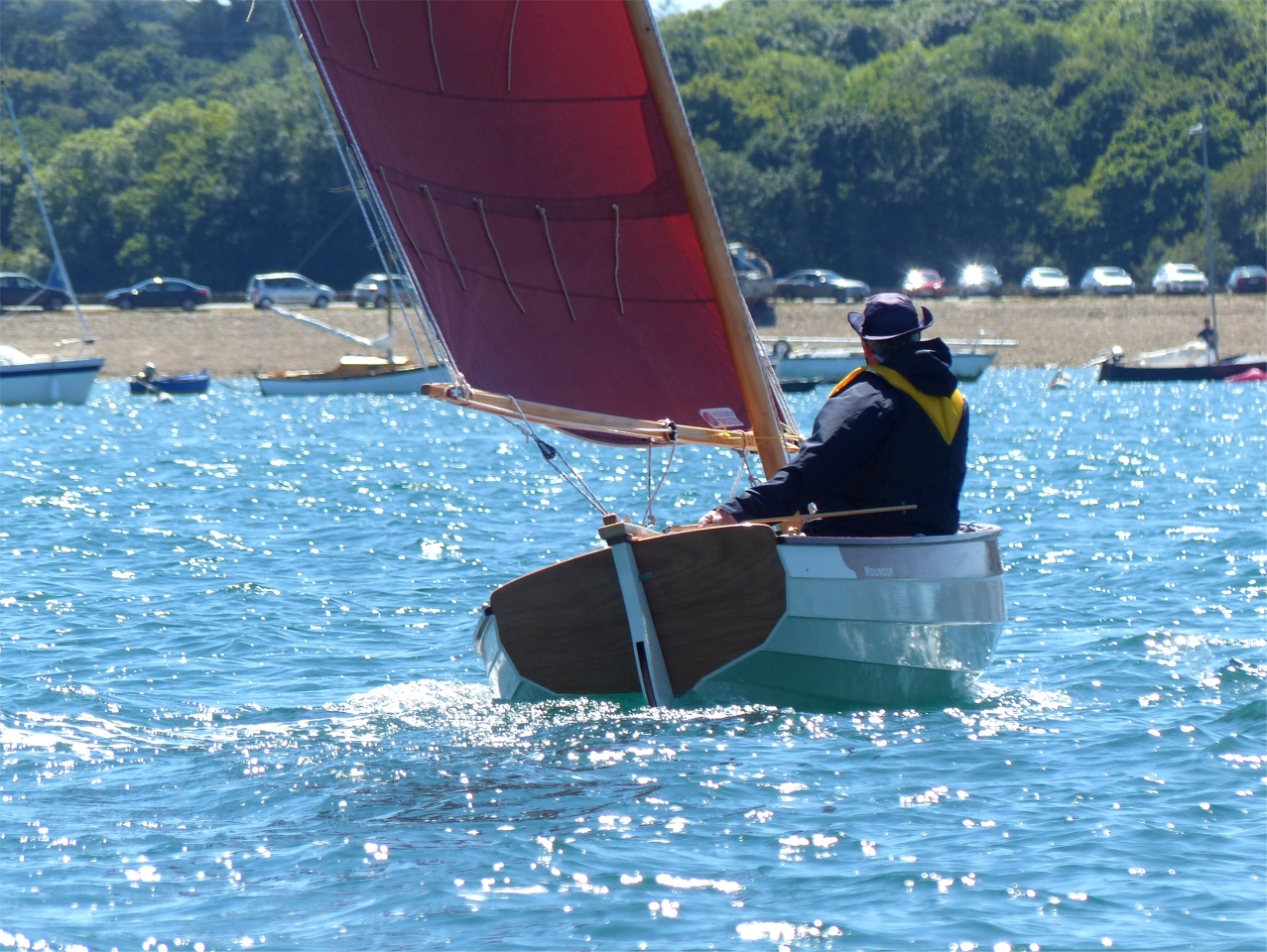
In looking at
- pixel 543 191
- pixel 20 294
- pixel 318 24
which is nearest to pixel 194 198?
pixel 20 294

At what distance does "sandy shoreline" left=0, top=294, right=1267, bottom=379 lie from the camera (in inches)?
2132

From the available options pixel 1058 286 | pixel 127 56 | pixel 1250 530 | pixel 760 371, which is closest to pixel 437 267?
pixel 760 371

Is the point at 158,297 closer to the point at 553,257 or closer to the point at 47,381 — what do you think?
the point at 47,381

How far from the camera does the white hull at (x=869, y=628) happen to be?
719 centimetres

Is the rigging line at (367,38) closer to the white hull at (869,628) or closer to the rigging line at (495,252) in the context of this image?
the rigging line at (495,252)

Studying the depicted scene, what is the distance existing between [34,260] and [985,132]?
42053mm

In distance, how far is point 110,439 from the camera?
2958cm

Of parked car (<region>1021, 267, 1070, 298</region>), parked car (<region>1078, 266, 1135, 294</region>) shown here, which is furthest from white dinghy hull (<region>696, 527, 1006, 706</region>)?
parked car (<region>1078, 266, 1135, 294</region>)

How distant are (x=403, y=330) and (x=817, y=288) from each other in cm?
1758

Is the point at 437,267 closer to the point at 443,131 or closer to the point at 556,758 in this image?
the point at 443,131

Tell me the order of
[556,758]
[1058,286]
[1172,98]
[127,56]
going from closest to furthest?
[556,758] < [1058,286] < [1172,98] < [127,56]

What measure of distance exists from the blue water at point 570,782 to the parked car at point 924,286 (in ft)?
163

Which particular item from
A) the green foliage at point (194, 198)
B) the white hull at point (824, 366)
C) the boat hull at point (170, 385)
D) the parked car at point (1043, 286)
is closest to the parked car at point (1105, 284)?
the parked car at point (1043, 286)

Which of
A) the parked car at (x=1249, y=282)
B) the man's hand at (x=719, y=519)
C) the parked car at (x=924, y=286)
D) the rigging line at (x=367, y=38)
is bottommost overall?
the parked car at (x=1249, y=282)
